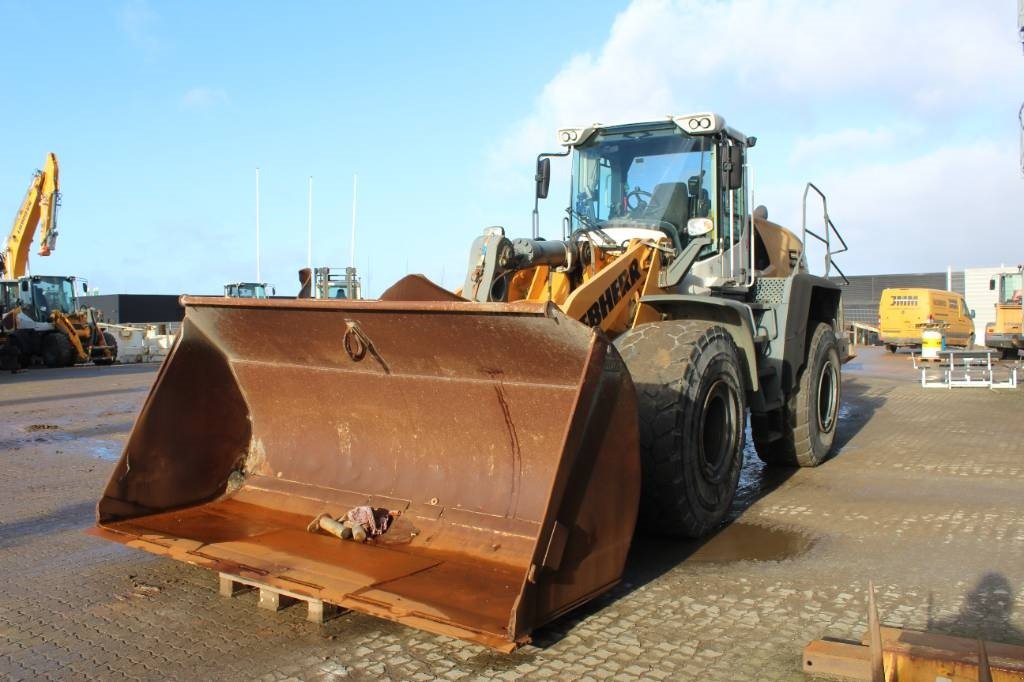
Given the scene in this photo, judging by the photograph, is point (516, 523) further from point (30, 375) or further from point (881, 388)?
point (30, 375)

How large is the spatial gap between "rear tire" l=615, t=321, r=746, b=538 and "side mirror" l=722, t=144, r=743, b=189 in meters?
1.55

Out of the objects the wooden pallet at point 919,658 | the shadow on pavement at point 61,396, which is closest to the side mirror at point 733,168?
the wooden pallet at point 919,658

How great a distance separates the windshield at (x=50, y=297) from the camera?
85.4 ft

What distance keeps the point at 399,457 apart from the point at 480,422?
67 cm

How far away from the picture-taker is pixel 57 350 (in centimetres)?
2534

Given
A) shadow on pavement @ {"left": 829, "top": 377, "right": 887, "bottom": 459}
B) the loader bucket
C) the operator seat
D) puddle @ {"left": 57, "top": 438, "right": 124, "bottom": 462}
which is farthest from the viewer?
shadow on pavement @ {"left": 829, "top": 377, "right": 887, "bottom": 459}

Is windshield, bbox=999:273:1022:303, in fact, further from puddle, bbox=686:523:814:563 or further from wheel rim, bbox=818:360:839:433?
puddle, bbox=686:523:814:563

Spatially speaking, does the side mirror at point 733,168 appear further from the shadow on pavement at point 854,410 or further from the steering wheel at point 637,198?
the shadow on pavement at point 854,410

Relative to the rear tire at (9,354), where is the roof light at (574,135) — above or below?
above

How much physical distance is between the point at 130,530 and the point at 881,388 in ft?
47.6

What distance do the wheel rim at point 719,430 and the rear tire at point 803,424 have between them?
74.0 inches

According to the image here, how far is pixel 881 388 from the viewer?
16266mm

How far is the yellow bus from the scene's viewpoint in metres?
29.5

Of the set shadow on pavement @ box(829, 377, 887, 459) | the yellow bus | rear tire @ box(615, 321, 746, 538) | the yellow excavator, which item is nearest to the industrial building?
the yellow bus
